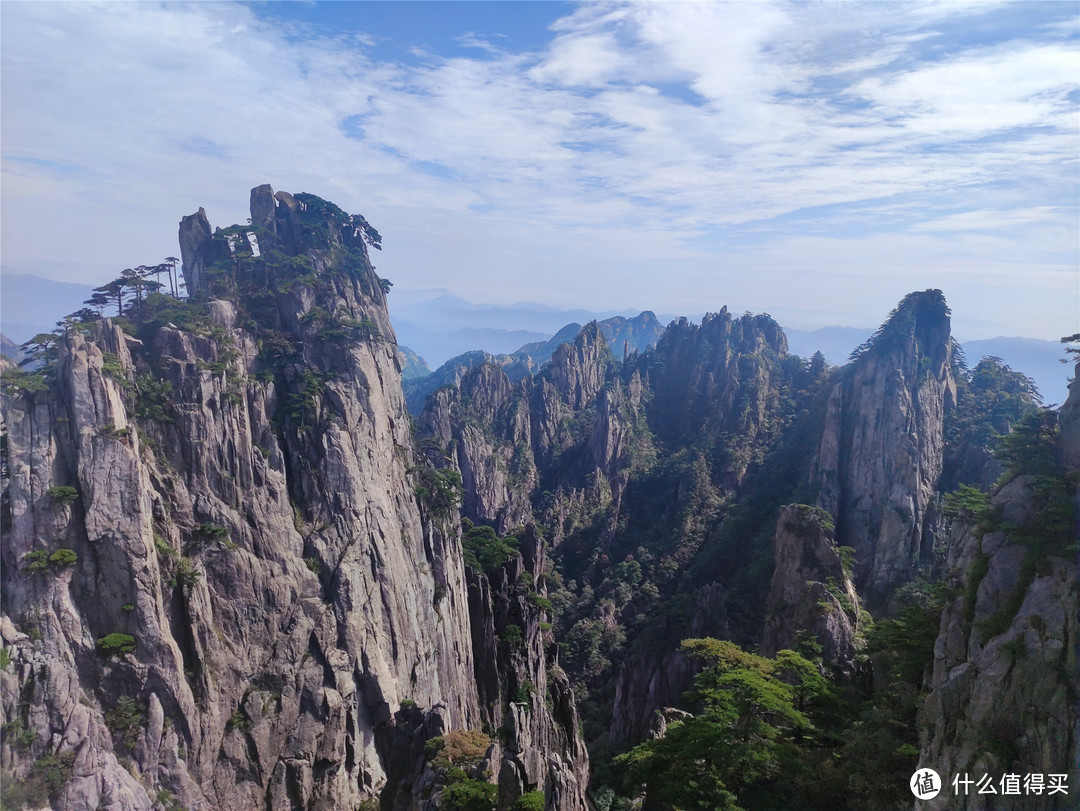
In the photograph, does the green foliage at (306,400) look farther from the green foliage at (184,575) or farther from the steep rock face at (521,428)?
the steep rock face at (521,428)

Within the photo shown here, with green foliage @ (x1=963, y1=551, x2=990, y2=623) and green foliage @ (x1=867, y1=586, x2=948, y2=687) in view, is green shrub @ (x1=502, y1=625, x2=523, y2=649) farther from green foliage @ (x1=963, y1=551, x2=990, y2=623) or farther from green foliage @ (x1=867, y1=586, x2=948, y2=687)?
green foliage @ (x1=963, y1=551, x2=990, y2=623)

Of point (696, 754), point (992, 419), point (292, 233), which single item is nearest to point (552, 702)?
point (696, 754)

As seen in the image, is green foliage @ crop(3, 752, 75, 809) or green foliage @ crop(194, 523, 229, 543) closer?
green foliage @ crop(3, 752, 75, 809)

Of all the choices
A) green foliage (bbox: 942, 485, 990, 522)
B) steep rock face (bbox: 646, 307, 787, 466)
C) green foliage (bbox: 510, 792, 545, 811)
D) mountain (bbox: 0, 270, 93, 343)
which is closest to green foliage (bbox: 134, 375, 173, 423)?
green foliage (bbox: 510, 792, 545, 811)

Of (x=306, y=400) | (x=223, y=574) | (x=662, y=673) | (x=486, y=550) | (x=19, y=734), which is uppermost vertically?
(x=306, y=400)

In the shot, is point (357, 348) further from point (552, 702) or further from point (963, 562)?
point (963, 562)

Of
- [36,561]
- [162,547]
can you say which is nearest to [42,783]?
[36,561]

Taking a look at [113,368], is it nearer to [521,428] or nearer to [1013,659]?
[1013,659]
